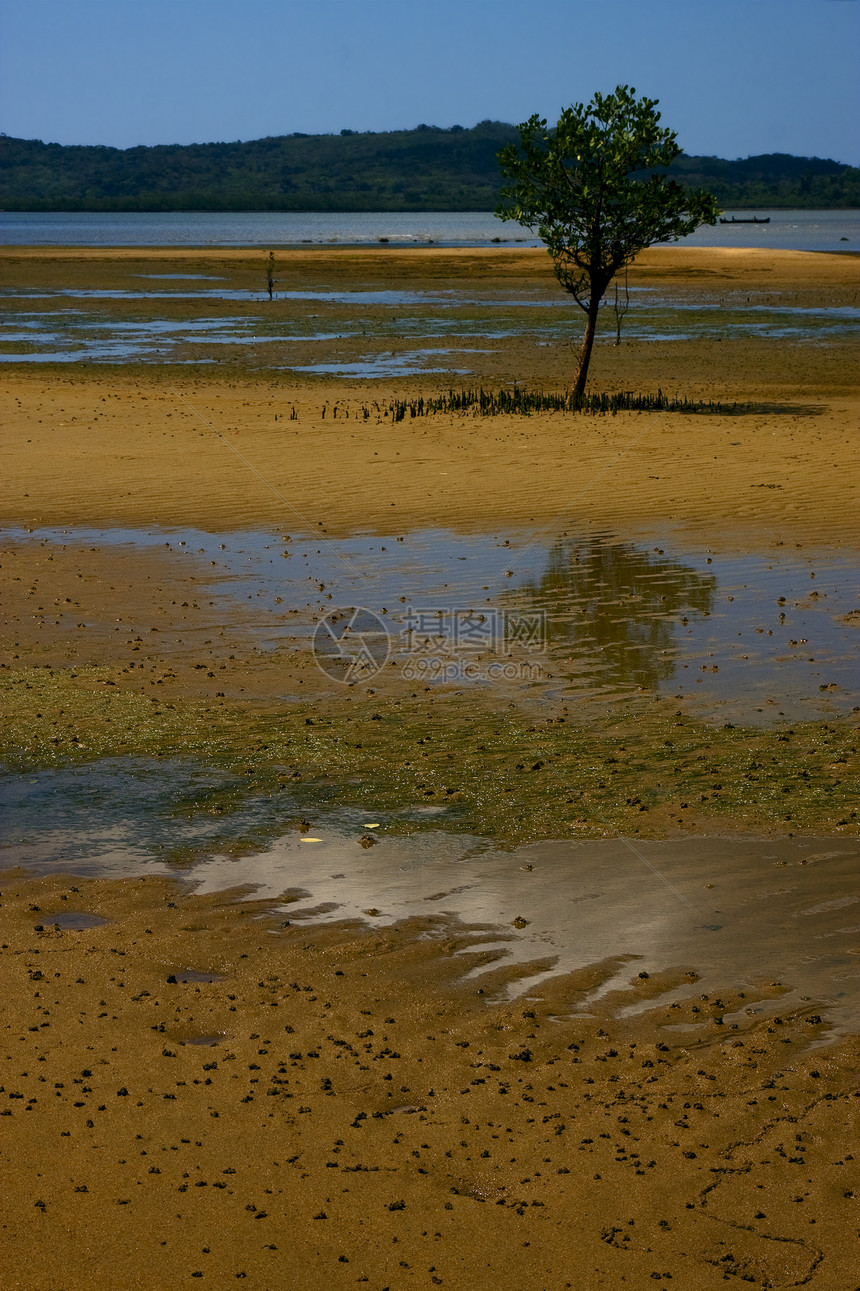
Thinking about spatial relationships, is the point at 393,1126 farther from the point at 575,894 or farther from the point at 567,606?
the point at 567,606

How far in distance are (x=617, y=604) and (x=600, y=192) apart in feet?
42.9

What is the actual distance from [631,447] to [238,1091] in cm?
1499

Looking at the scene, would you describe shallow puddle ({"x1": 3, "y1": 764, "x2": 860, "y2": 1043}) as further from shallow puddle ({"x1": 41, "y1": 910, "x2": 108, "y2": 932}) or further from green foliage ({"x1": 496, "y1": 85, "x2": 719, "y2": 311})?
green foliage ({"x1": 496, "y1": 85, "x2": 719, "y2": 311})

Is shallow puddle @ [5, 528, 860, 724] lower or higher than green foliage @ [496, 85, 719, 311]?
lower

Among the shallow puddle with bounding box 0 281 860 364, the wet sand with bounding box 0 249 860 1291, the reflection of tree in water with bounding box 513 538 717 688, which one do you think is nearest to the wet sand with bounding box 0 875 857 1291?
the wet sand with bounding box 0 249 860 1291

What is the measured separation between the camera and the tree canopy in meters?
21.6

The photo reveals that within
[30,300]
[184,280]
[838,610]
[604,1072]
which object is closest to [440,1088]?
[604,1072]

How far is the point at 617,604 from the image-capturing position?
11.3 m

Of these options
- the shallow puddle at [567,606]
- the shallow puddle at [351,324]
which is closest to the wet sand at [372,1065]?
the shallow puddle at [567,606]

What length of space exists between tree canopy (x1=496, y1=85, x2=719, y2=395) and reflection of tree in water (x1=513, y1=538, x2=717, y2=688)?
9.98m

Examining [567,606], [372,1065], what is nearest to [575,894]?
[372,1065]

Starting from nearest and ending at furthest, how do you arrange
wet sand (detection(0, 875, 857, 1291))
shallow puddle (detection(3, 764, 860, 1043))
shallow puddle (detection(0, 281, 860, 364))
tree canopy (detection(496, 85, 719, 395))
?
wet sand (detection(0, 875, 857, 1291))
shallow puddle (detection(3, 764, 860, 1043))
tree canopy (detection(496, 85, 719, 395))
shallow puddle (detection(0, 281, 860, 364))

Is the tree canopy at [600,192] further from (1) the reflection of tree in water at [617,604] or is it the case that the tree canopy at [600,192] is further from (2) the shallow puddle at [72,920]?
(2) the shallow puddle at [72,920]

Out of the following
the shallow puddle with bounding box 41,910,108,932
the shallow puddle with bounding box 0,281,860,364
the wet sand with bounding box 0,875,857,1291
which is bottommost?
the wet sand with bounding box 0,875,857,1291
